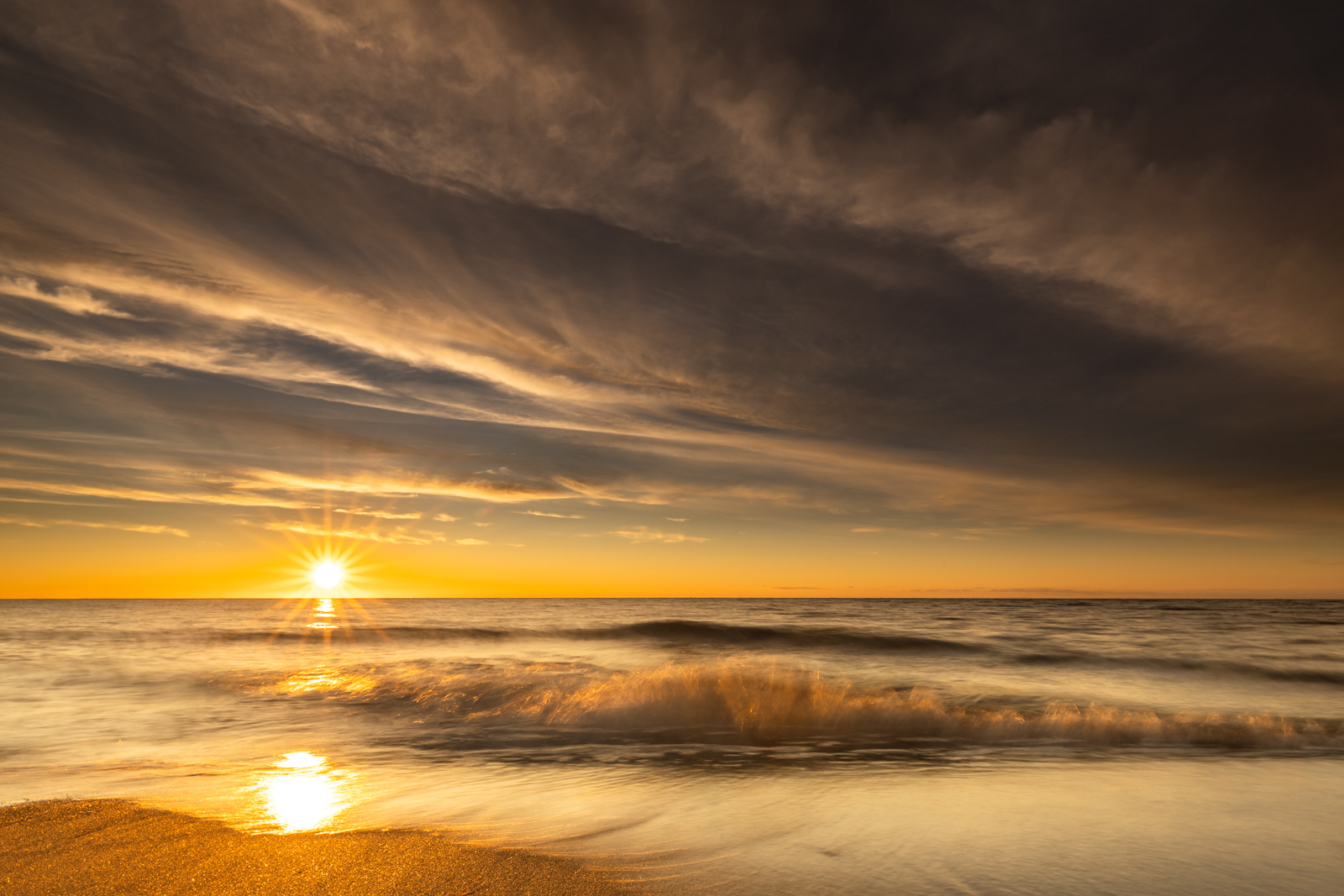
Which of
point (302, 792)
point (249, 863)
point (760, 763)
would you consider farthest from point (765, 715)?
point (249, 863)

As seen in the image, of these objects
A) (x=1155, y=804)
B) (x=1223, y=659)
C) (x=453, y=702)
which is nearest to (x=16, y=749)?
(x=453, y=702)

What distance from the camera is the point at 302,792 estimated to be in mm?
5617

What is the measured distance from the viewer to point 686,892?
354 centimetres

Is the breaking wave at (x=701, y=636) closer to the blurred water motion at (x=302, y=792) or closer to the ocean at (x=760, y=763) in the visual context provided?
the ocean at (x=760, y=763)

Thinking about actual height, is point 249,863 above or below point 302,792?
above

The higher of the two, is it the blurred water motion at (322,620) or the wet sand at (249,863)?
the wet sand at (249,863)

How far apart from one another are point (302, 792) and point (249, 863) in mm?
2015

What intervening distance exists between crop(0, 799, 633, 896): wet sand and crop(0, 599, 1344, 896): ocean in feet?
0.97

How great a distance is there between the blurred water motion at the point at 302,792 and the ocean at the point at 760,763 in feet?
0.14

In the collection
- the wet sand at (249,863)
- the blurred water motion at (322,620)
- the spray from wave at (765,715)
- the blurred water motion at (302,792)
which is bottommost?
the blurred water motion at (322,620)

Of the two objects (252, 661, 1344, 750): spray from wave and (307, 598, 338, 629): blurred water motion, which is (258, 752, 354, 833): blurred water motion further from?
(307, 598, 338, 629): blurred water motion

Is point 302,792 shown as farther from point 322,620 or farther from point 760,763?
point 322,620

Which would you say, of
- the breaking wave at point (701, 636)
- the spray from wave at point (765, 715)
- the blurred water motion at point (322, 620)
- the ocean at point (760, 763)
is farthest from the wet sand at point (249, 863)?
the blurred water motion at point (322, 620)

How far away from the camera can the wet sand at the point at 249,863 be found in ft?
11.5
